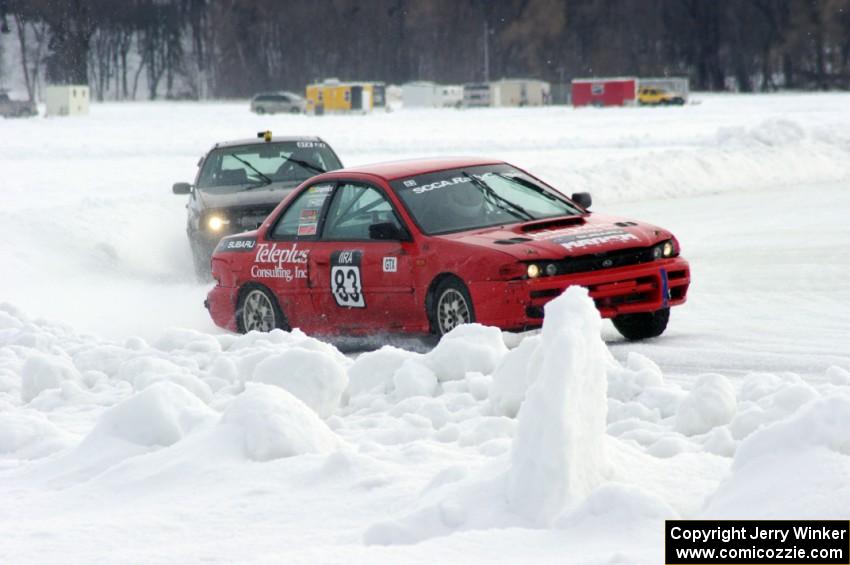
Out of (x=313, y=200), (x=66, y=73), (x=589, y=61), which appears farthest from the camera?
(x=589, y=61)

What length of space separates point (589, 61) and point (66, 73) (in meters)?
43.2

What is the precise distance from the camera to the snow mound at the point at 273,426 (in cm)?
594

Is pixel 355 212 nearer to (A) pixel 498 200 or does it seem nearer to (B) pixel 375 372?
(A) pixel 498 200

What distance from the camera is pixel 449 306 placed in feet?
32.7

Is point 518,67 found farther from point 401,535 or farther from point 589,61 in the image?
point 401,535

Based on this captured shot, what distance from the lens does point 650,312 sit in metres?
10.2

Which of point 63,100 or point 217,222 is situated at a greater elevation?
point 217,222

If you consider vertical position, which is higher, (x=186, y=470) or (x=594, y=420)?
(x=594, y=420)

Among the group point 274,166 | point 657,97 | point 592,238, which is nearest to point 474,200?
point 592,238

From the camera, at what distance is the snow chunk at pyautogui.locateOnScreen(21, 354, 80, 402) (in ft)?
26.8

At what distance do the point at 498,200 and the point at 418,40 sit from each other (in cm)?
13350

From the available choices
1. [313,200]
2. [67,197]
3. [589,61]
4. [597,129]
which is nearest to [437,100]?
[589,61]

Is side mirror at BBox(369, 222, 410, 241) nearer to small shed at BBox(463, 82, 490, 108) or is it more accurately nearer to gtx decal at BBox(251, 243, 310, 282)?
gtx decal at BBox(251, 243, 310, 282)
